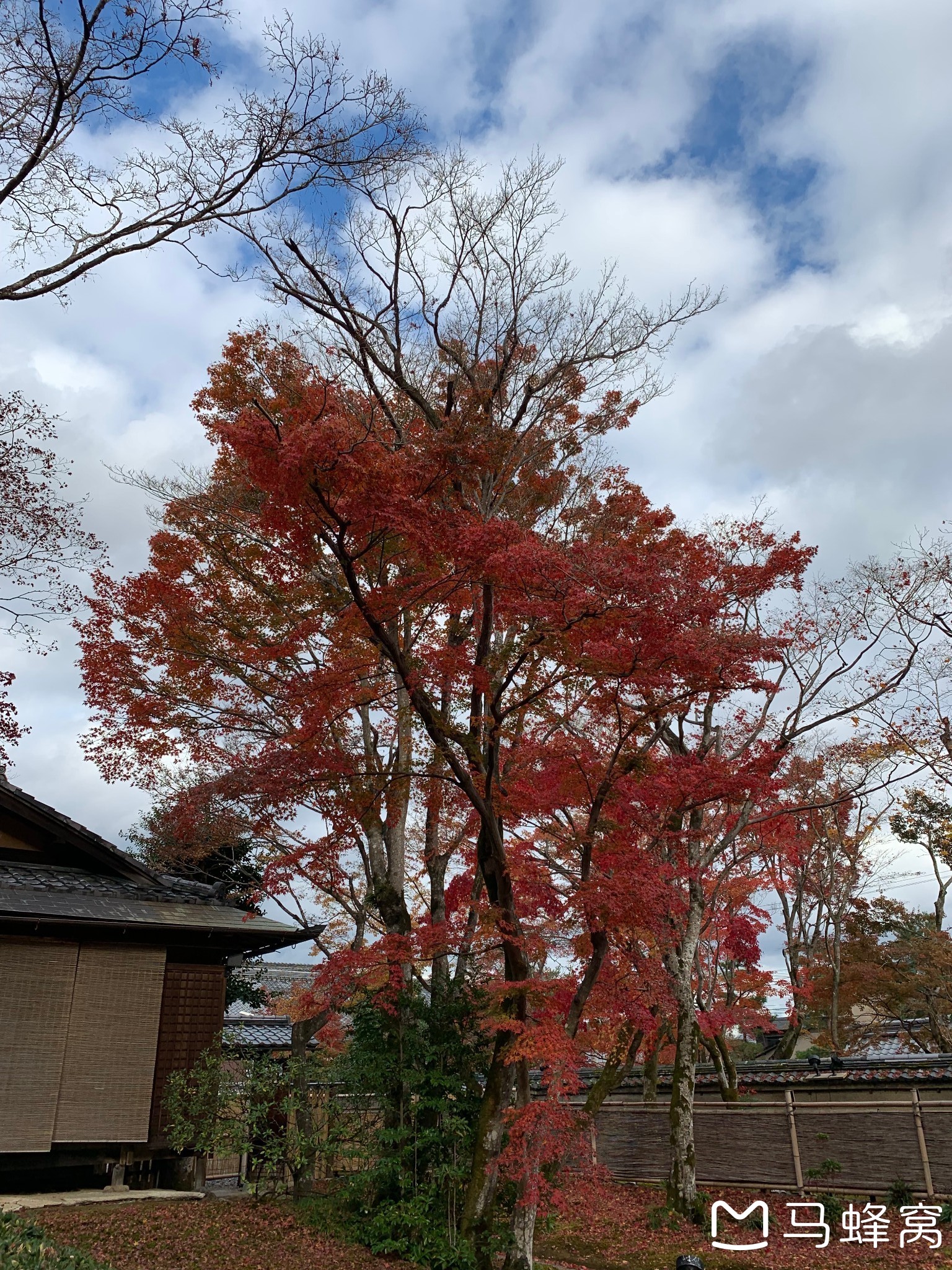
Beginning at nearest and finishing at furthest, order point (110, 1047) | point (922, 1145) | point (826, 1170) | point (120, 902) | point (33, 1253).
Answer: point (33, 1253)
point (110, 1047)
point (120, 902)
point (922, 1145)
point (826, 1170)

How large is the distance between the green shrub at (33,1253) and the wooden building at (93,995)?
4356mm

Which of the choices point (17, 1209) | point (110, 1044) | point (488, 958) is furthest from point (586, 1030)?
point (17, 1209)

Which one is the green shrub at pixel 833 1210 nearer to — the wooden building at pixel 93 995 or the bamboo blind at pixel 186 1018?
the wooden building at pixel 93 995

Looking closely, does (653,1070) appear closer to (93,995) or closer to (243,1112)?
(243,1112)

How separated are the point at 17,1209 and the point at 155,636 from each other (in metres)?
8.15

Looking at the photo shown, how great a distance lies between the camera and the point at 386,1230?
11.5 meters

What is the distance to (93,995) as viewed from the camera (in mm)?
12719

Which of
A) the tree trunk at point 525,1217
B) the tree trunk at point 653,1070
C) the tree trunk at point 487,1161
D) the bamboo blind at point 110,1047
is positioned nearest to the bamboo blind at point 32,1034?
the bamboo blind at point 110,1047

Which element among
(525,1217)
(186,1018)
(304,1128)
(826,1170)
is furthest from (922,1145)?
(186,1018)

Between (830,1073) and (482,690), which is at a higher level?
(482,690)

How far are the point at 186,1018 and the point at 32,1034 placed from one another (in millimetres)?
2184

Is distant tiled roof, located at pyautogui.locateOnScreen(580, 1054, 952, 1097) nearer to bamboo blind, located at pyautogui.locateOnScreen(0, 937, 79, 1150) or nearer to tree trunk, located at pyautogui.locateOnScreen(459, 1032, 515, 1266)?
tree trunk, located at pyautogui.locateOnScreen(459, 1032, 515, 1266)

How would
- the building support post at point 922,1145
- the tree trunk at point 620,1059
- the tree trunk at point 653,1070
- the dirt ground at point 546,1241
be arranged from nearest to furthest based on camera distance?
the dirt ground at point 546,1241 < the building support post at point 922,1145 < the tree trunk at point 620,1059 < the tree trunk at point 653,1070

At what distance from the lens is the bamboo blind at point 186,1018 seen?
1306 centimetres
